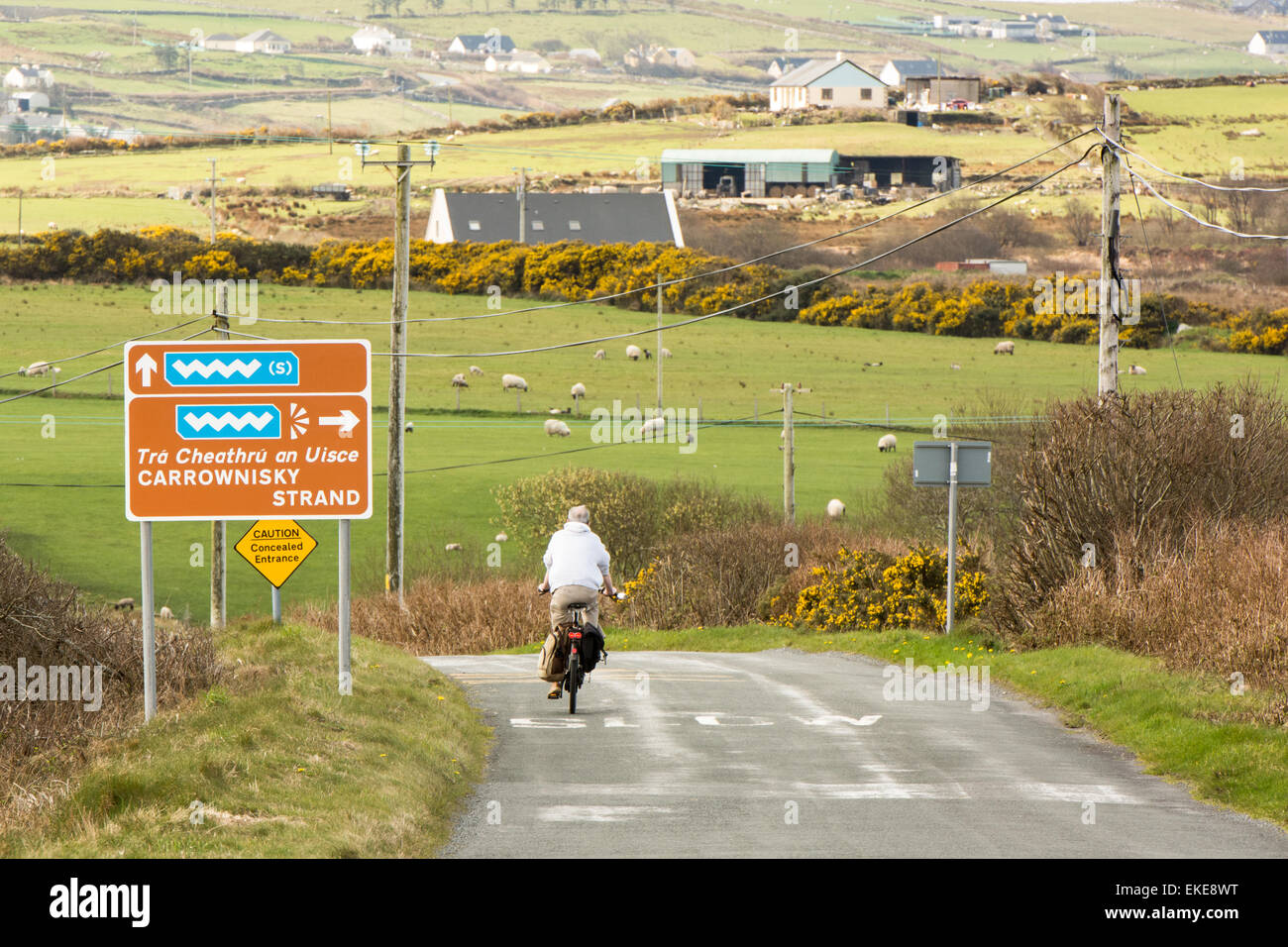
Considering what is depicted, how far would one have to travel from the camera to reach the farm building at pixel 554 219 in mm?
111812

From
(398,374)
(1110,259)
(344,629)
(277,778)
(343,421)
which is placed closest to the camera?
(277,778)

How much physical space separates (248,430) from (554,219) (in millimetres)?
101781

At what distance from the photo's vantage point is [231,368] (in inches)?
554

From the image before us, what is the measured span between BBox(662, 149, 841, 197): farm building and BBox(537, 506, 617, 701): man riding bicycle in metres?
124

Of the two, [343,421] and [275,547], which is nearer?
[343,421]

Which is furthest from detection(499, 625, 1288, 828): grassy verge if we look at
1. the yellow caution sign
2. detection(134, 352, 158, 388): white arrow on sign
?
detection(134, 352, 158, 388): white arrow on sign

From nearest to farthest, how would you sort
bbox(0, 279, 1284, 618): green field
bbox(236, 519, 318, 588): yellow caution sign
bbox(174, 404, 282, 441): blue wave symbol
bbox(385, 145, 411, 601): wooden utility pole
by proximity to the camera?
bbox(174, 404, 282, 441): blue wave symbol < bbox(236, 519, 318, 588): yellow caution sign < bbox(385, 145, 411, 601): wooden utility pole < bbox(0, 279, 1284, 618): green field

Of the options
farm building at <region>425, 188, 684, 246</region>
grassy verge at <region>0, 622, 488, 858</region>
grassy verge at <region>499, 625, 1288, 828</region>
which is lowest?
grassy verge at <region>499, 625, 1288, 828</region>

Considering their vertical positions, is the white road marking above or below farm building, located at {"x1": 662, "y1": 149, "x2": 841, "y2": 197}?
below

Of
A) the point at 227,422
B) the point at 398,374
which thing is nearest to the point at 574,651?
the point at 227,422

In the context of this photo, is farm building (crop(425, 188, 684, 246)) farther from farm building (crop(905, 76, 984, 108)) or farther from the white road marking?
the white road marking

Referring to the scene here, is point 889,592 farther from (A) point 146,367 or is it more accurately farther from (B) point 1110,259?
(A) point 146,367

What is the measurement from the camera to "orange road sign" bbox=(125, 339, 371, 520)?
45.7 ft
